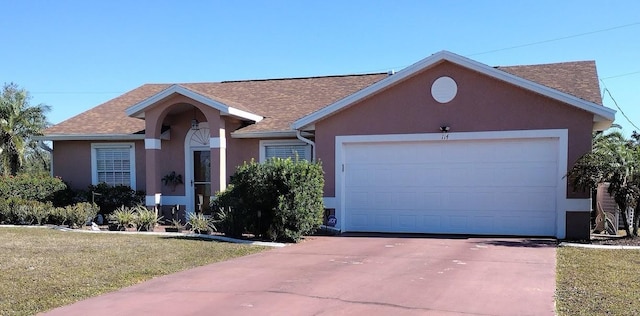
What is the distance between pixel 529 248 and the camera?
383 inches

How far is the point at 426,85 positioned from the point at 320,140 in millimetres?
2970

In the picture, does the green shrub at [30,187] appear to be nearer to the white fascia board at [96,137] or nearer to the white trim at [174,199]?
the white fascia board at [96,137]

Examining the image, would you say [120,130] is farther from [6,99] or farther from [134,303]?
[6,99]

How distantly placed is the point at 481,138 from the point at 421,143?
1407 millimetres

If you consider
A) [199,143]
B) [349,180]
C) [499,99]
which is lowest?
[349,180]

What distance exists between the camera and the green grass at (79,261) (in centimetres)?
613

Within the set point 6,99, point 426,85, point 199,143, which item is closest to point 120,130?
point 199,143

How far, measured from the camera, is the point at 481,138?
38.4 ft

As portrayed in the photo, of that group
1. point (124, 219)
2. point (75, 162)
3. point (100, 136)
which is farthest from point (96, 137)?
point (124, 219)

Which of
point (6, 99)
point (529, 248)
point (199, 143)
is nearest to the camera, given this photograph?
point (529, 248)

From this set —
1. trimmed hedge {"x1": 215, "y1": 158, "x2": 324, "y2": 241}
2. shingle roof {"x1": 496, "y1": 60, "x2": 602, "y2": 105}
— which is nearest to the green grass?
trimmed hedge {"x1": 215, "y1": 158, "x2": 324, "y2": 241}

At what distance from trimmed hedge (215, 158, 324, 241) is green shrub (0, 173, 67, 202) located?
22.2ft

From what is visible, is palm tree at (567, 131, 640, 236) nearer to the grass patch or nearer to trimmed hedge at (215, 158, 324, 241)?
the grass patch

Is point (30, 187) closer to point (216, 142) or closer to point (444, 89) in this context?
point (216, 142)
